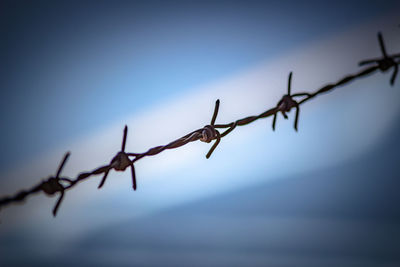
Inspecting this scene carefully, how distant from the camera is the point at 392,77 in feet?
2.89

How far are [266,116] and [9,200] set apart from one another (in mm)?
659

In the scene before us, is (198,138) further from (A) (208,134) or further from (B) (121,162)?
(B) (121,162)

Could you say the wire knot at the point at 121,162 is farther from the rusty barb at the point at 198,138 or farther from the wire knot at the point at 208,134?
the wire knot at the point at 208,134

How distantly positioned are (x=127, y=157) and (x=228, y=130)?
259mm

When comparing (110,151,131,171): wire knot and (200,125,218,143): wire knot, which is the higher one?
(200,125,218,143): wire knot

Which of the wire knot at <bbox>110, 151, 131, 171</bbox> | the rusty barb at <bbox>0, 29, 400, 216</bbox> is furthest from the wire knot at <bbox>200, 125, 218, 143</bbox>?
the wire knot at <bbox>110, 151, 131, 171</bbox>

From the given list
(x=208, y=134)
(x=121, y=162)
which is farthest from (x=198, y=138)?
(x=121, y=162)

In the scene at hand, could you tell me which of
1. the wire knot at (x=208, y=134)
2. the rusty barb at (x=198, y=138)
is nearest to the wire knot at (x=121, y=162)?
the rusty barb at (x=198, y=138)

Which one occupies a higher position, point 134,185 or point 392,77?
point 392,77

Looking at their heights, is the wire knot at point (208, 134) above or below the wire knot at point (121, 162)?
above

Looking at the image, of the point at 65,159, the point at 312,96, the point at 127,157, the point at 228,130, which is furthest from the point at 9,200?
the point at 312,96

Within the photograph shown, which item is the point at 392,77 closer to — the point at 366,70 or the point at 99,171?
the point at 366,70

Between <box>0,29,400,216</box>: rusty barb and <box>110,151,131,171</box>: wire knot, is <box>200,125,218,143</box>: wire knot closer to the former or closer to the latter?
<box>0,29,400,216</box>: rusty barb

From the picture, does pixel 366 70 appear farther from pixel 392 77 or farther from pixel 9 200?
pixel 9 200
